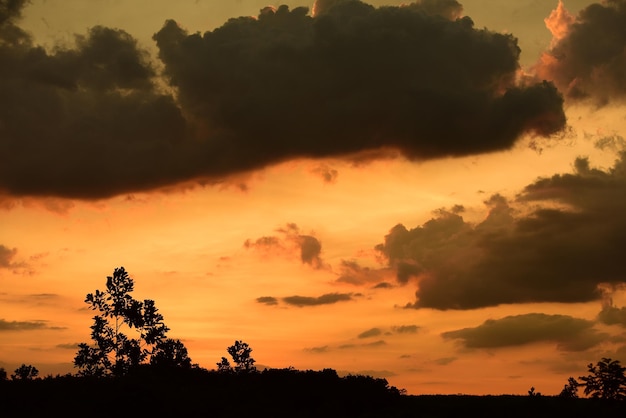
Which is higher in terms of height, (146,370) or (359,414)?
(146,370)

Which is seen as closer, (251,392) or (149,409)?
(149,409)

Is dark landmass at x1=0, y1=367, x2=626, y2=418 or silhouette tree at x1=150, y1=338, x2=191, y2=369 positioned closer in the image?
dark landmass at x1=0, y1=367, x2=626, y2=418

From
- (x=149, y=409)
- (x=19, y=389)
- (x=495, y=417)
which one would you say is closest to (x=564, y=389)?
(x=495, y=417)


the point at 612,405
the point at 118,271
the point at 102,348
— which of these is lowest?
the point at 612,405

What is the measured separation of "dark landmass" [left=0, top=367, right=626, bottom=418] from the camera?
40.4 meters

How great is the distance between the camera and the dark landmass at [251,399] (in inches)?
1591

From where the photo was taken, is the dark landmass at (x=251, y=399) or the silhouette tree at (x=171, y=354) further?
the silhouette tree at (x=171, y=354)

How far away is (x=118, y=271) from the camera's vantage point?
6306 centimetres

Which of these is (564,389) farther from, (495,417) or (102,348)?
(102,348)

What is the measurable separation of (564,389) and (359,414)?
27.3 metres

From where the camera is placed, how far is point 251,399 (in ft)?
140

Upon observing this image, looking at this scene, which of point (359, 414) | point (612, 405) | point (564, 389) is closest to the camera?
point (612, 405)

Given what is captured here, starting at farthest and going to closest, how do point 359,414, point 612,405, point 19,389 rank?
point 19,389 → point 359,414 → point 612,405

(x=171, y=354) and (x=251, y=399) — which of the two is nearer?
(x=251, y=399)
